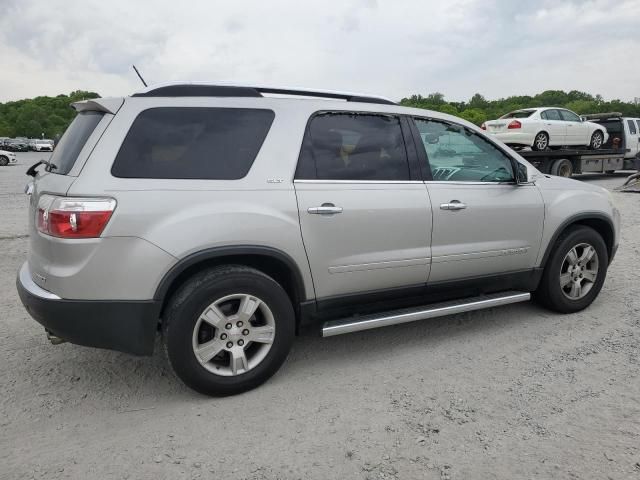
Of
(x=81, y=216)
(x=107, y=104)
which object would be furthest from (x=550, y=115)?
(x=81, y=216)

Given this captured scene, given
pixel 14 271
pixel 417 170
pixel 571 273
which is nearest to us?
pixel 417 170

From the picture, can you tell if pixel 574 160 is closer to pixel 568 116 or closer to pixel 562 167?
pixel 562 167

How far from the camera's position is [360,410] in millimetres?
2852

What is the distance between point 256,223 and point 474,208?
171 cm

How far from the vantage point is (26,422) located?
2762mm

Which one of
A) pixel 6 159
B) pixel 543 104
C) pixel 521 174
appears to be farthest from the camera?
pixel 543 104

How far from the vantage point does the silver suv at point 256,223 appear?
271cm

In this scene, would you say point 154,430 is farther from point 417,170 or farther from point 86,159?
point 417,170

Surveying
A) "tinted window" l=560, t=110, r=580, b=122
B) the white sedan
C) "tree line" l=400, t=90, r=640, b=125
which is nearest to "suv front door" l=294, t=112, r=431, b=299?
the white sedan

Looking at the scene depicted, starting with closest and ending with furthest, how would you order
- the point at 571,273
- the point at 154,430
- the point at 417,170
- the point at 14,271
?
the point at 154,430 → the point at 417,170 → the point at 571,273 → the point at 14,271

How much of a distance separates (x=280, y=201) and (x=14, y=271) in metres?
4.22

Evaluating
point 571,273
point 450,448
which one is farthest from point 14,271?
point 571,273

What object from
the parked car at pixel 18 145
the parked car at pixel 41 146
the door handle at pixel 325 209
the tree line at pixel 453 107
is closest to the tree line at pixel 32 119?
the tree line at pixel 453 107

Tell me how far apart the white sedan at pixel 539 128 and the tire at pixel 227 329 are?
12837 mm
